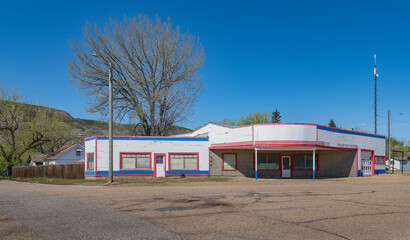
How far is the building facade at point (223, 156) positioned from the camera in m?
30.5

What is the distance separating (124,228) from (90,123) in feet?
542

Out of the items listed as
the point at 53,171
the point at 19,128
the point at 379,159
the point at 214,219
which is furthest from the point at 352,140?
the point at 19,128

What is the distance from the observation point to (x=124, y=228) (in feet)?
26.5

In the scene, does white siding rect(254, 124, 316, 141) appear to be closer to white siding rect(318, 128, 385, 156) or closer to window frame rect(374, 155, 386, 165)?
white siding rect(318, 128, 385, 156)

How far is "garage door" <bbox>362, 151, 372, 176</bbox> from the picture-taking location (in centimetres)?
3544

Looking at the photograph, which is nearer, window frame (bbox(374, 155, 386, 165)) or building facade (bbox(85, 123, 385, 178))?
building facade (bbox(85, 123, 385, 178))

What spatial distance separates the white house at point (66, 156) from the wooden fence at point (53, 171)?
15.5 meters

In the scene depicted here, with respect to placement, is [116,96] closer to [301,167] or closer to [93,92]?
[93,92]

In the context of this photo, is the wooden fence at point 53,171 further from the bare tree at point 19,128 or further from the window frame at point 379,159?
the window frame at point 379,159

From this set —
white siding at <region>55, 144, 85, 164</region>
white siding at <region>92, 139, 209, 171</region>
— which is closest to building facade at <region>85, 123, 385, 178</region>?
white siding at <region>92, 139, 209, 171</region>

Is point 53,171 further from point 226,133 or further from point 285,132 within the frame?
point 285,132

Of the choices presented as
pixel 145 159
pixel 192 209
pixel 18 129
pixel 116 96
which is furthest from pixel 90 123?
pixel 192 209

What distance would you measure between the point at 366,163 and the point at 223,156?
48.9 feet

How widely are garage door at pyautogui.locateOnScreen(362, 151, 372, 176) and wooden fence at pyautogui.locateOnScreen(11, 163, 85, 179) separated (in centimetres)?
2707
